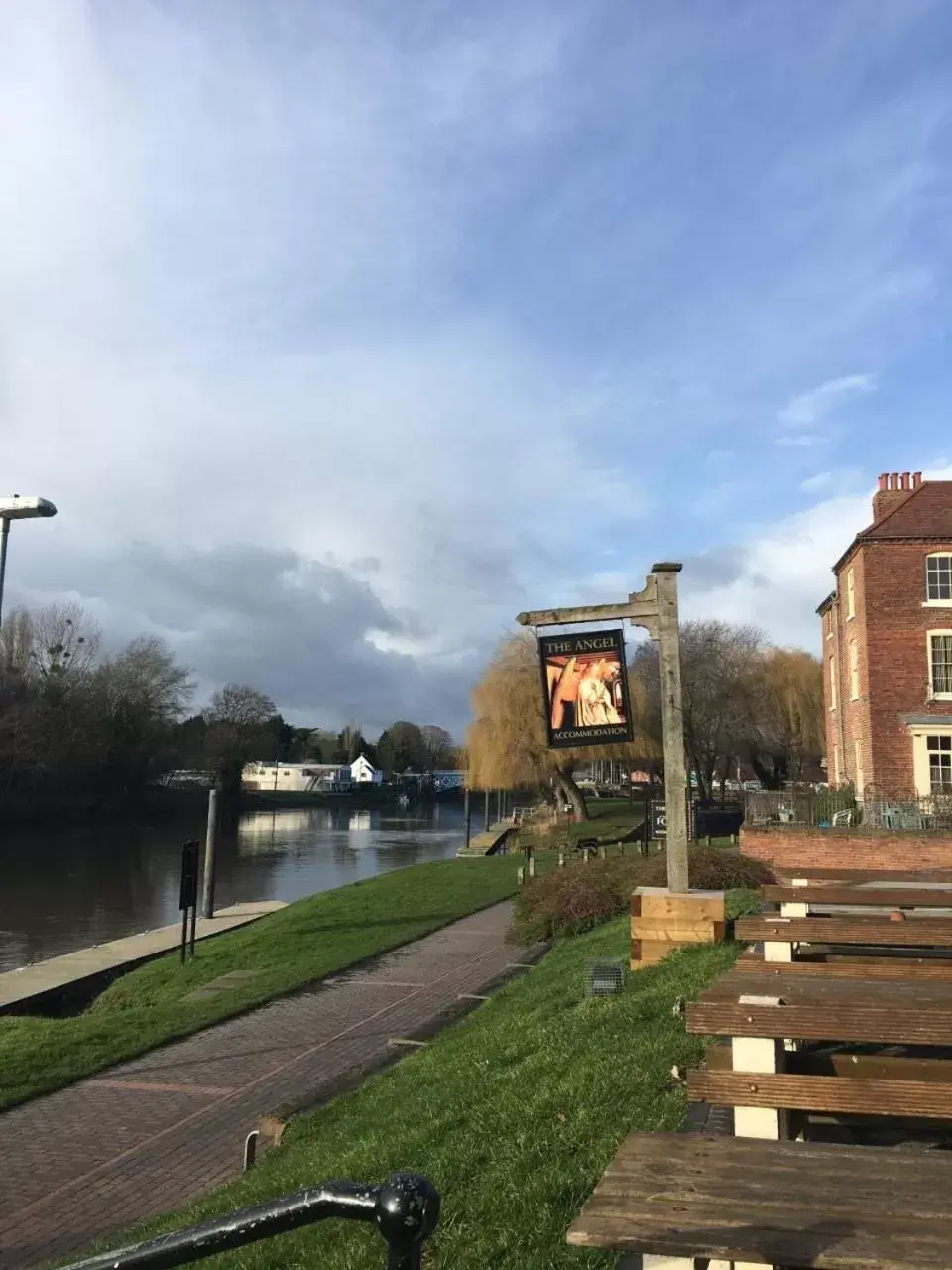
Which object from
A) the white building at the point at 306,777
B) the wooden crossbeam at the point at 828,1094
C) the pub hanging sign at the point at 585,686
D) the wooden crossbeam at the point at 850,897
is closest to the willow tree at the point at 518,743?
the pub hanging sign at the point at 585,686

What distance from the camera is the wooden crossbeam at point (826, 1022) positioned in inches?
142

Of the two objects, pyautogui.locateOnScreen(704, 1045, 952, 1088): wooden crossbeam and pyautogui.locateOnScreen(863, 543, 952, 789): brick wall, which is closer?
pyautogui.locateOnScreen(704, 1045, 952, 1088): wooden crossbeam

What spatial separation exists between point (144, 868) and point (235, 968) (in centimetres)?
2692

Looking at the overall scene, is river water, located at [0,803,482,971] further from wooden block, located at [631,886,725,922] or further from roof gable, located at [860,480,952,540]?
roof gable, located at [860,480,952,540]

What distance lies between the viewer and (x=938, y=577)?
2861 centimetres

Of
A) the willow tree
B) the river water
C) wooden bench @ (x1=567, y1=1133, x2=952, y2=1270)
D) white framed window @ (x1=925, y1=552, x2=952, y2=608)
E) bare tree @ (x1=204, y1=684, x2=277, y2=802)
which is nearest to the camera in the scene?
wooden bench @ (x1=567, y1=1133, x2=952, y2=1270)

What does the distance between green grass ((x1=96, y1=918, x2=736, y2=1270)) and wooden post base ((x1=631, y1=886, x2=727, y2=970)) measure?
2.52 ft

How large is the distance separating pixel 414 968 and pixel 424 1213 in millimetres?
13174

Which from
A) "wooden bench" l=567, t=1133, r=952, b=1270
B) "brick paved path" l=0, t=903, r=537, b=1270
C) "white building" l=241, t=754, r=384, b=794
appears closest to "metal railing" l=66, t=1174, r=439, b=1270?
"wooden bench" l=567, t=1133, r=952, b=1270

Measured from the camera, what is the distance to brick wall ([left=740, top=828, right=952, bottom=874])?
70.1ft

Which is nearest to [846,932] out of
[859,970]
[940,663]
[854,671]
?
[859,970]

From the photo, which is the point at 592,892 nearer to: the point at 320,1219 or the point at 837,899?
the point at 837,899

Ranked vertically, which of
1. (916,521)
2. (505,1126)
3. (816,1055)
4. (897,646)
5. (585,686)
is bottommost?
(505,1126)

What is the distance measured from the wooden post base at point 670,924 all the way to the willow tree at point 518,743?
33.8 m
